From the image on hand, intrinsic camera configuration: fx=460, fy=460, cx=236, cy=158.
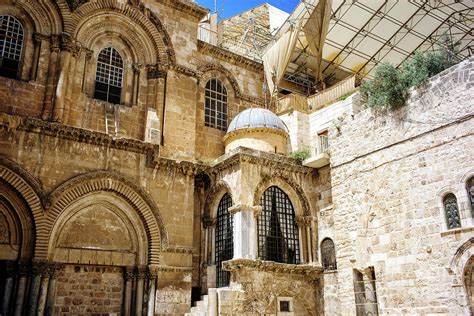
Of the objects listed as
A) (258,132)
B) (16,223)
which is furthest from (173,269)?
(258,132)

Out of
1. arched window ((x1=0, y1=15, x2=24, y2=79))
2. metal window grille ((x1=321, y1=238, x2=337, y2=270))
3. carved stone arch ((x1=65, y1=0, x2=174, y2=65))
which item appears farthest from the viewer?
carved stone arch ((x1=65, y1=0, x2=174, y2=65))

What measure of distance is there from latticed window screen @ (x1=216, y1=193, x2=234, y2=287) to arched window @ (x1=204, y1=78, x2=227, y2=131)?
392 centimetres

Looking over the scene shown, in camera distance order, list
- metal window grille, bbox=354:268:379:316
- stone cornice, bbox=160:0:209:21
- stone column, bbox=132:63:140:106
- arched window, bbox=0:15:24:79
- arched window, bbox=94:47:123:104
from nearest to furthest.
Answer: metal window grille, bbox=354:268:379:316 → arched window, bbox=0:15:24:79 → arched window, bbox=94:47:123:104 → stone column, bbox=132:63:140:106 → stone cornice, bbox=160:0:209:21

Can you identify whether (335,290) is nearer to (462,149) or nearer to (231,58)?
(462,149)

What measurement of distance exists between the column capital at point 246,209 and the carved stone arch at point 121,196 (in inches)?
97.4

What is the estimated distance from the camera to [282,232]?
1727 cm

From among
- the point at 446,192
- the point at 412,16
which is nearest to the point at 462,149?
the point at 446,192

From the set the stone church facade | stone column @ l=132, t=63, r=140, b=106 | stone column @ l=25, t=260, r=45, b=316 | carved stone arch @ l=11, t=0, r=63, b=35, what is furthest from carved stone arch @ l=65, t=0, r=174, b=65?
stone column @ l=25, t=260, r=45, b=316

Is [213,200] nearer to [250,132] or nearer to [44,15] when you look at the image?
[250,132]

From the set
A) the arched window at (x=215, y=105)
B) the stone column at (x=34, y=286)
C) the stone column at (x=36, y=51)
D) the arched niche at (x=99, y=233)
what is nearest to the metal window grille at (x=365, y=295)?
the arched niche at (x=99, y=233)

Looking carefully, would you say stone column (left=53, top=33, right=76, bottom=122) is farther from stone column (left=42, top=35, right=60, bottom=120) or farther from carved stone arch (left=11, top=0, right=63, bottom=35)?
carved stone arch (left=11, top=0, right=63, bottom=35)

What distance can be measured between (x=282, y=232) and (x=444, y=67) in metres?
7.92

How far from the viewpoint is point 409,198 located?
1355cm

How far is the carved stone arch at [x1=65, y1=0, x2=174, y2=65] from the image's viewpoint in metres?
16.8
